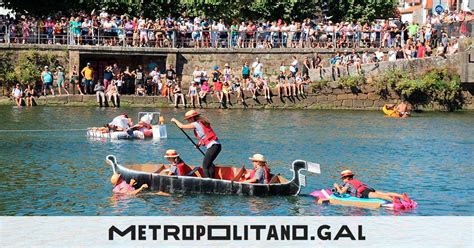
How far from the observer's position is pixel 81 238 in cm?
2183

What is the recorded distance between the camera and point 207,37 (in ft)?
180

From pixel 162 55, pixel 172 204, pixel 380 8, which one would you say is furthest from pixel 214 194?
pixel 380 8

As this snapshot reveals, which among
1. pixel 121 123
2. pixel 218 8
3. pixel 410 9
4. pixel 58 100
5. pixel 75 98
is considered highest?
pixel 410 9

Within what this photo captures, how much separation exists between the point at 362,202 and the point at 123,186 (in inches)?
223

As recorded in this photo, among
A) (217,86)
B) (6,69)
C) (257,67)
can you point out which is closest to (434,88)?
(257,67)

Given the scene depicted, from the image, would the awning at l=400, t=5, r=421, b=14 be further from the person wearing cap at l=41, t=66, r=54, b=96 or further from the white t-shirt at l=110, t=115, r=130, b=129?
the white t-shirt at l=110, t=115, r=130, b=129

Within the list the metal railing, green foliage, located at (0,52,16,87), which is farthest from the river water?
the metal railing

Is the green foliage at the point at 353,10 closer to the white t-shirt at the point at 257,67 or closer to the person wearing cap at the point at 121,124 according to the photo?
the white t-shirt at the point at 257,67

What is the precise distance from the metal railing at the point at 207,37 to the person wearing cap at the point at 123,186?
26.1 meters

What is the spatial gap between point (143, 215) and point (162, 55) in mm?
30832

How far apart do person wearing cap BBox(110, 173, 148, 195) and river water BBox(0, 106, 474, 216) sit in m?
0.27

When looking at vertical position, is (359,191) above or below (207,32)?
below

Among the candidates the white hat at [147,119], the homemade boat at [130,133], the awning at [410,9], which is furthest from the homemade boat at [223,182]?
the awning at [410,9]

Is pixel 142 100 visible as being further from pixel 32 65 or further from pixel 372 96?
pixel 372 96
